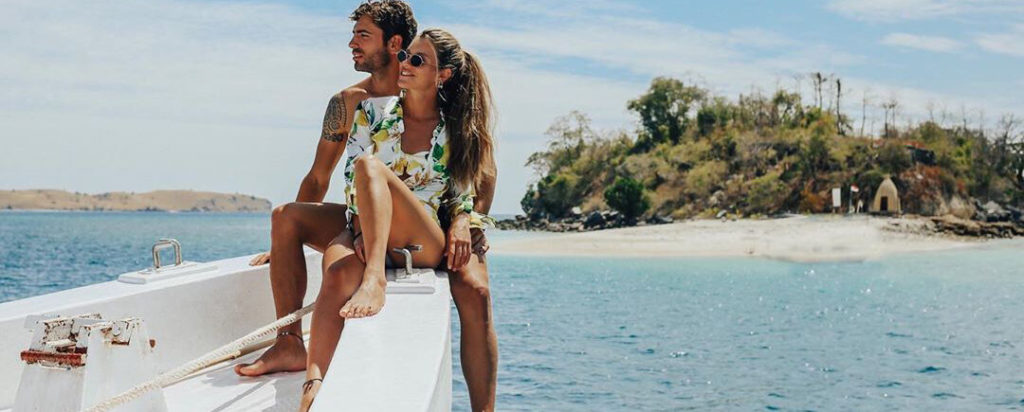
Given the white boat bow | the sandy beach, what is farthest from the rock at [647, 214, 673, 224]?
the white boat bow

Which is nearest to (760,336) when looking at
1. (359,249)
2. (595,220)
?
(359,249)

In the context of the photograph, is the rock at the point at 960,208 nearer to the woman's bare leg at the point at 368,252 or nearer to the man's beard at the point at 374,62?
the man's beard at the point at 374,62

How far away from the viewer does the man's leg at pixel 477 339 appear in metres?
2.92

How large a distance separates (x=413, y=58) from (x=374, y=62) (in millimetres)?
580

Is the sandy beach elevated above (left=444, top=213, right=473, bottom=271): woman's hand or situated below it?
below

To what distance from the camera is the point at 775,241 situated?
1396 inches

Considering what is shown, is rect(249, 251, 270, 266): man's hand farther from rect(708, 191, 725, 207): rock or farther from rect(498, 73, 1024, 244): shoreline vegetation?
rect(708, 191, 725, 207): rock

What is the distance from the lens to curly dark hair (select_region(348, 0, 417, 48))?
3578 millimetres

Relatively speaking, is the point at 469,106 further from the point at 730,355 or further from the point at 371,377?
the point at 730,355

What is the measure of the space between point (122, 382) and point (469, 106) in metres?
1.47

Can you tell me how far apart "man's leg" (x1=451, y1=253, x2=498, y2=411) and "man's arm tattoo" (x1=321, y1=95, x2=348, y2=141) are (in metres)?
1.06

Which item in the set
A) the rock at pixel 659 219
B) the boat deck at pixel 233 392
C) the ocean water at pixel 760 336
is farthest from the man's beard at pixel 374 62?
the rock at pixel 659 219

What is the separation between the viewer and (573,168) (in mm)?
57156

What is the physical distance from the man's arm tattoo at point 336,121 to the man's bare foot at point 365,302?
131cm
